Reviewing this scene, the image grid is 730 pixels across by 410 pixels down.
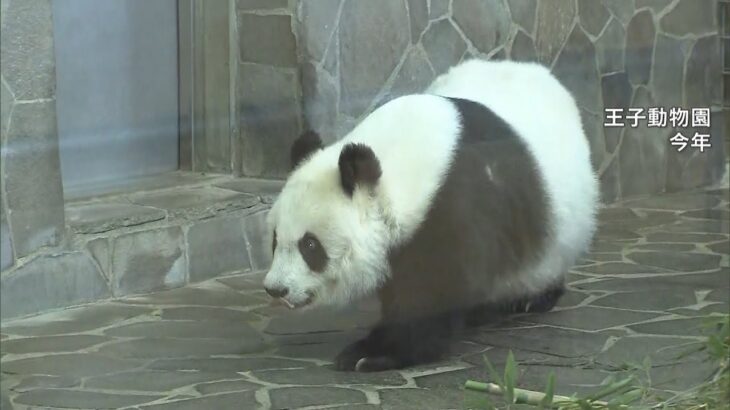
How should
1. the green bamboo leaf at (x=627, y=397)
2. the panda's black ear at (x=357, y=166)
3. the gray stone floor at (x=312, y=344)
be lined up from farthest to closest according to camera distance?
the panda's black ear at (x=357, y=166) → the gray stone floor at (x=312, y=344) → the green bamboo leaf at (x=627, y=397)

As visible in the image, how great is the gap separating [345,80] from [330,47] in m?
0.13

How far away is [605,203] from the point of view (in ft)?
15.2

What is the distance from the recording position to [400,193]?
133 inches

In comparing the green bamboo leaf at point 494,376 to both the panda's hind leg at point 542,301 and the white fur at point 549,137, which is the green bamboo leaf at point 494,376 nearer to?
the white fur at point 549,137

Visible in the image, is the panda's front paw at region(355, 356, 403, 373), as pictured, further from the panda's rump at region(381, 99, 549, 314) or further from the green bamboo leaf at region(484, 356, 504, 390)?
the green bamboo leaf at region(484, 356, 504, 390)

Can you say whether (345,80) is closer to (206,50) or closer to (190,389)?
(206,50)

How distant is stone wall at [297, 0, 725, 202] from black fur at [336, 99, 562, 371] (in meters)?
0.75

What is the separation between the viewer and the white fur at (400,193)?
11.0 ft

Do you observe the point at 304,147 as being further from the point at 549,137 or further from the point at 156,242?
the point at 156,242

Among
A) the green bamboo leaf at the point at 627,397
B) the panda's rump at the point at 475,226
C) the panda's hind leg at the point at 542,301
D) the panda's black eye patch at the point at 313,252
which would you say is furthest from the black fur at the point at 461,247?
the green bamboo leaf at the point at 627,397

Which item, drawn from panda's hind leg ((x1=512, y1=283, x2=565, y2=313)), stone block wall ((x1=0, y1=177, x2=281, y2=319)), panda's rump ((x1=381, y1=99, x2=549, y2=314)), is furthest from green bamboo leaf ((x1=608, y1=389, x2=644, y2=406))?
stone block wall ((x1=0, y1=177, x2=281, y2=319))

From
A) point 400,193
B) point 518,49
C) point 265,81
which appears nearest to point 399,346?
point 400,193

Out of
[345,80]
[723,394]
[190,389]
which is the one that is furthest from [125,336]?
[723,394]

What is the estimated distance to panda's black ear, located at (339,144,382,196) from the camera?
3.32 metres
